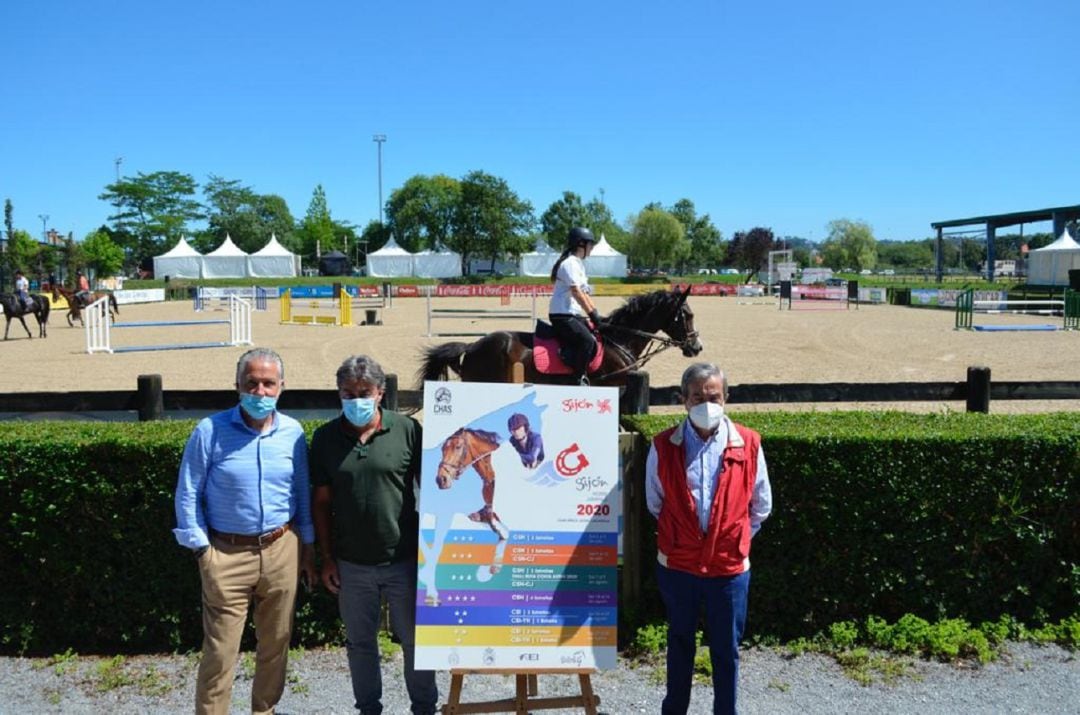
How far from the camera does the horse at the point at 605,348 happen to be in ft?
26.9

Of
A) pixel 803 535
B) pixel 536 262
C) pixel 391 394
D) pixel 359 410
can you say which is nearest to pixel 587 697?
pixel 359 410

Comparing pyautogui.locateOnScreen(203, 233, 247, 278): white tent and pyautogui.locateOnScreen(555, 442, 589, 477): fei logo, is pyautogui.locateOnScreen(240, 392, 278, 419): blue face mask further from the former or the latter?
pyautogui.locateOnScreen(203, 233, 247, 278): white tent

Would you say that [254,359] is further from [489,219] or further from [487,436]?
[489,219]

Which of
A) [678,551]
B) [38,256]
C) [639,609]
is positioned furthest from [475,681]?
[38,256]

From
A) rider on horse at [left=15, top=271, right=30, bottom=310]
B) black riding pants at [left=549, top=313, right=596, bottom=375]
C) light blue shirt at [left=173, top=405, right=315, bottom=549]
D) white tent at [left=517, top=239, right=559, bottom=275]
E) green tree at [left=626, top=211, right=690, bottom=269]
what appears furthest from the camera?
green tree at [left=626, top=211, right=690, bottom=269]

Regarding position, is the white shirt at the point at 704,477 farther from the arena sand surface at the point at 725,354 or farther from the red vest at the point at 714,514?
the arena sand surface at the point at 725,354

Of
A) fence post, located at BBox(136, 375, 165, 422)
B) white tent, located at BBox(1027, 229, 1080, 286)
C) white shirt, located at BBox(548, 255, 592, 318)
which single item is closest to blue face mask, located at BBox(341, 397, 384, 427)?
fence post, located at BBox(136, 375, 165, 422)

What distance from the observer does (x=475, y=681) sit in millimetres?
4500

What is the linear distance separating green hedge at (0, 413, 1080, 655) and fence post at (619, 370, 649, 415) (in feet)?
4.34

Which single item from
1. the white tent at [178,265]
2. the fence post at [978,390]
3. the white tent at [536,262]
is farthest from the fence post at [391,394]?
the white tent at [536,262]

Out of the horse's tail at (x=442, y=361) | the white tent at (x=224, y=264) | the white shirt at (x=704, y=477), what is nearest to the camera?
the white shirt at (x=704, y=477)

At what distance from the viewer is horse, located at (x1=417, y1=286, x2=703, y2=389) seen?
820cm

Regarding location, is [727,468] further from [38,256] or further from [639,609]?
[38,256]

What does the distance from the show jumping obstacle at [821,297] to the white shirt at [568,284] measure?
113 ft
